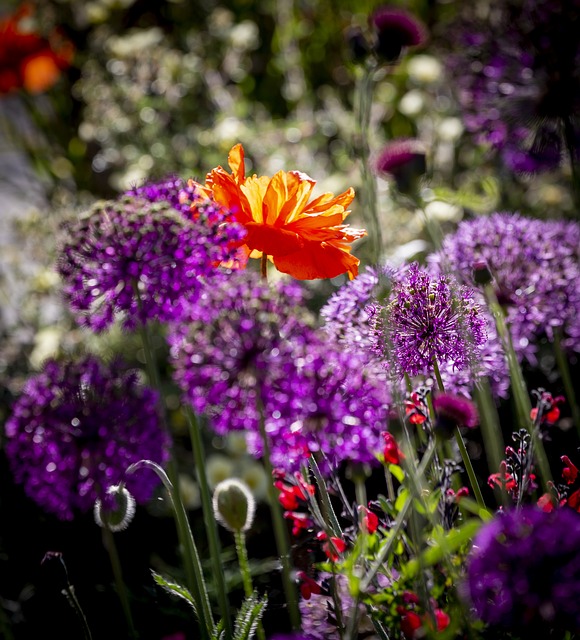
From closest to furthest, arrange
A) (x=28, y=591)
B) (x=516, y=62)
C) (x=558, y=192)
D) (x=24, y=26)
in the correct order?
(x=28, y=591), (x=516, y=62), (x=558, y=192), (x=24, y=26)

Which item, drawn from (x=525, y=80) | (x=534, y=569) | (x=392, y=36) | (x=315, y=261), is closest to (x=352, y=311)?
(x=315, y=261)

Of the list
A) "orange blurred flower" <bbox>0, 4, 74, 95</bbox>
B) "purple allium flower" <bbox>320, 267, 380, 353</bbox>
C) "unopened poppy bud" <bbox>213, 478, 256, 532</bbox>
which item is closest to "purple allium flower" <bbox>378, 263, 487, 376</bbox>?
"purple allium flower" <bbox>320, 267, 380, 353</bbox>

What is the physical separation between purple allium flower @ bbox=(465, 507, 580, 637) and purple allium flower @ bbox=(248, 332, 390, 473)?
0.16 m

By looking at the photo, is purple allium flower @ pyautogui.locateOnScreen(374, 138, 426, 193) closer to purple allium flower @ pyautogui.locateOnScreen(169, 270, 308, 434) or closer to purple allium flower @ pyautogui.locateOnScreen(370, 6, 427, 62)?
purple allium flower @ pyautogui.locateOnScreen(370, 6, 427, 62)

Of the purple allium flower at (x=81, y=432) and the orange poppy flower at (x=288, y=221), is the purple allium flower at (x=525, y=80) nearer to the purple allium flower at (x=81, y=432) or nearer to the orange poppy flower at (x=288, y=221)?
the orange poppy flower at (x=288, y=221)

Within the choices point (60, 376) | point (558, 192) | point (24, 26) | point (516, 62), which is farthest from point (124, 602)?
point (24, 26)

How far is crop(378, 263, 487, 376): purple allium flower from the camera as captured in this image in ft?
2.86

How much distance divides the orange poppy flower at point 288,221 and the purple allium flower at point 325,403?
21 cm

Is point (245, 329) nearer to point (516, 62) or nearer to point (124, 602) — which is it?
point (124, 602)

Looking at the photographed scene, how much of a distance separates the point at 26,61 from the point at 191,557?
8.92 feet

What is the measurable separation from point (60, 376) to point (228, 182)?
0.97 ft

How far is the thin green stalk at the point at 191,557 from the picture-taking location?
0.85m

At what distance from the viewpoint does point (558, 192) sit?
2600 millimetres

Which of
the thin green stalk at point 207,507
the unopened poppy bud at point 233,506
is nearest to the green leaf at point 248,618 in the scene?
the thin green stalk at point 207,507
